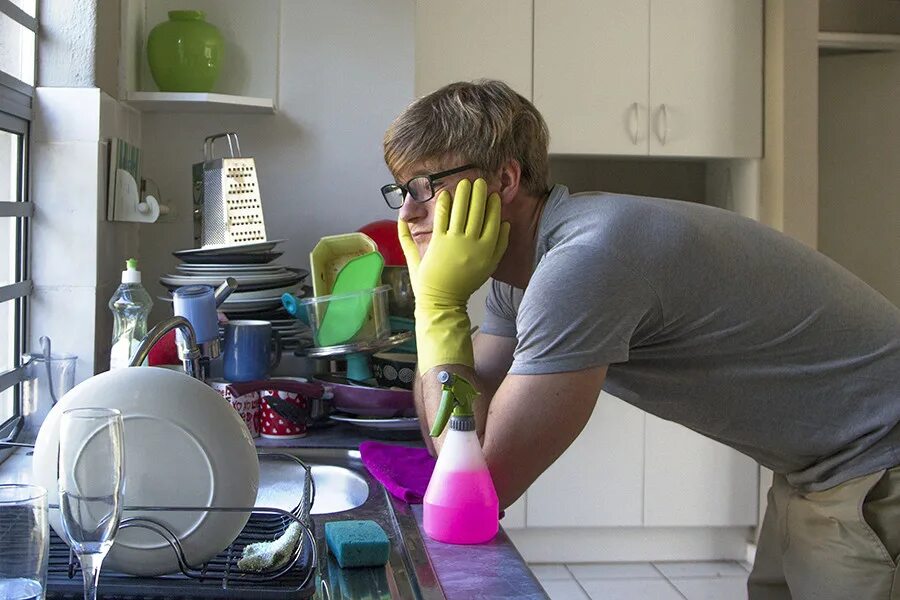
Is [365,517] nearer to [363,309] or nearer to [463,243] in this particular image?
[463,243]

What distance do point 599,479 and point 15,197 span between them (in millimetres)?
1976

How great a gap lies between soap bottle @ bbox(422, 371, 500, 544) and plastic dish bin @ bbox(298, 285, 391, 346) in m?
0.96

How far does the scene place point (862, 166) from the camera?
3404 millimetres

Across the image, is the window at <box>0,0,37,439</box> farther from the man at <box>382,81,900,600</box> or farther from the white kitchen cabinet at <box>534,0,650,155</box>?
the white kitchen cabinet at <box>534,0,650,155</box>

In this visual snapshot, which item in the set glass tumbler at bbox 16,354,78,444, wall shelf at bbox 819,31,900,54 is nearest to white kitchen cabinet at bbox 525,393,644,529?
wall shelf at bbox 819,31,900,54

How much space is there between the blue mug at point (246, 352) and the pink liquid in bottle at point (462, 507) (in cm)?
91

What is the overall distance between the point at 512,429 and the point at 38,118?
1.30 m

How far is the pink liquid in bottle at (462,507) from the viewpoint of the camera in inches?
46.6

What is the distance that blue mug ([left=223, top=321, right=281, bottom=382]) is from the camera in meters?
2.01

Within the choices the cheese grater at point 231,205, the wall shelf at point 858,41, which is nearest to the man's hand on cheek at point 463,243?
the cheese grater at point 231,205

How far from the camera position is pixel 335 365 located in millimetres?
2330

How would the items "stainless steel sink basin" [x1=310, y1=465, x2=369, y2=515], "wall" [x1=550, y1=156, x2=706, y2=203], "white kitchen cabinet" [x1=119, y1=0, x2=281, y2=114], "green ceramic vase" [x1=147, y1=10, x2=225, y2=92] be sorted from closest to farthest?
"stainless steel sink basin" [x1=310, y1=465, x2=369, y2=515]
"green ceramic vase" [x1=147, y1=10, x2=225, y2=92]
"white kitchen cabinet" [x1=119, y1=0, x2=281, y2=114]
"wall" [x1=550, y1=156, x2=706, y2=203]

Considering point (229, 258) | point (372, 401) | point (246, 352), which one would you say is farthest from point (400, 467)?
point (229, 258)

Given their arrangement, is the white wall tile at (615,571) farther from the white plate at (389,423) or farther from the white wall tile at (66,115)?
the white wall tile at (66,115)
